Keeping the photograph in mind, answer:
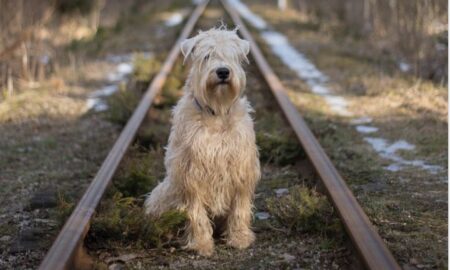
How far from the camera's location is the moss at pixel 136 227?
4926 millimetres

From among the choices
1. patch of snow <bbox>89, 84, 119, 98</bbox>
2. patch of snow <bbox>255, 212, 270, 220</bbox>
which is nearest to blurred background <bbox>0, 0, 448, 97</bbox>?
patch of snow <bbox>89, 84, 119, 98</bbox>

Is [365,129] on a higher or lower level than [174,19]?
lower

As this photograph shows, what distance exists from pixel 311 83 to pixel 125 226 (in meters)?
7.09

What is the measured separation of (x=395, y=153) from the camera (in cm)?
745

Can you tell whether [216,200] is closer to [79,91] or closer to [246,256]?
[246,256]

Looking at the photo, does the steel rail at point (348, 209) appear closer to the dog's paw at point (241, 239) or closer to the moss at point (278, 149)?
the moss at point (278, 149)

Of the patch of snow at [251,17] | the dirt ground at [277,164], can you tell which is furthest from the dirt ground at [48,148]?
the patch of snow at [251,17]

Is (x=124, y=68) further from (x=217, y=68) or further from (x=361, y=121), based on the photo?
(x=217, y=68)

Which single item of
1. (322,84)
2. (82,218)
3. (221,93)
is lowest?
(322,84)

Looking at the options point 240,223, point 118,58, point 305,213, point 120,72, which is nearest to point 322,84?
point 120,72

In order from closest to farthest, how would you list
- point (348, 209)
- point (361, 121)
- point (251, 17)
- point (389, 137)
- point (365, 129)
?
1. point (348, 209)
2. point (389, 137)
3. point (365, 129)
4. point (361, 121)
5. point (251, 17)

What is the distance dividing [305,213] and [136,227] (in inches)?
43.0

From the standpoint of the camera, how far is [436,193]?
6.03 meters

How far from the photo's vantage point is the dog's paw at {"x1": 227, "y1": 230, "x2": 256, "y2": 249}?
5.00 metres
